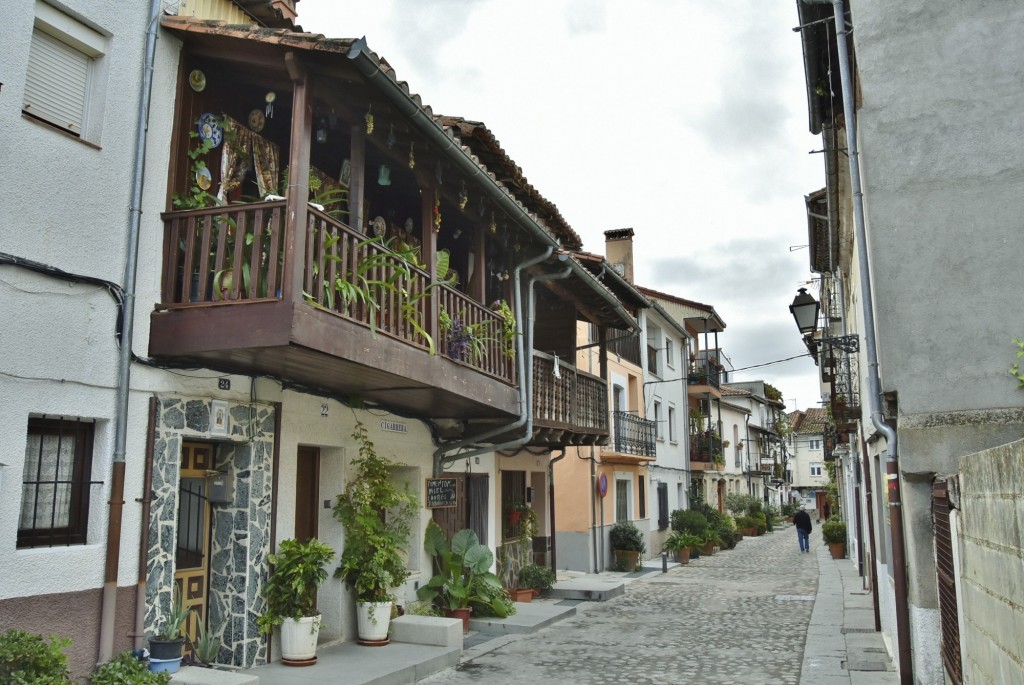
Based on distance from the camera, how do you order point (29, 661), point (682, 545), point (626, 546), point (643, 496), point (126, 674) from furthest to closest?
point (643, 496) < point (682, 545) < point (626, 546) < point (126, 674) < point (29, 661)

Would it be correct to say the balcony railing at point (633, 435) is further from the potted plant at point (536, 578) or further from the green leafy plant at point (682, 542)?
the potted plant at point (536, 578)

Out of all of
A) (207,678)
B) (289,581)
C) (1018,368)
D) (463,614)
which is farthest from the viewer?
(463,614)

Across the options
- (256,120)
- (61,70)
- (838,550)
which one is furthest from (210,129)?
(838,550)

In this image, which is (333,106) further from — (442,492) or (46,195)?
(442,492)

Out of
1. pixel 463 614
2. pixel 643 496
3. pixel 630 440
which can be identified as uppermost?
pixel 630 440

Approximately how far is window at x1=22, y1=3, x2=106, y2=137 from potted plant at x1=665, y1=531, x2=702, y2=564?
21.1m

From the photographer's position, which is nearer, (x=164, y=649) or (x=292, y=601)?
(x=164, y=649)

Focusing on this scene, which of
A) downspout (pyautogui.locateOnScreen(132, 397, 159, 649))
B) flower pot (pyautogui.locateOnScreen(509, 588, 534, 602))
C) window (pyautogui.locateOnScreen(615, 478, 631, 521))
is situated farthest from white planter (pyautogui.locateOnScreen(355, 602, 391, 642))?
window (pyautogui.locateOnScreen(615, 478, 631, 521))

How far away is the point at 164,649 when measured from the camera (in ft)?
22.4

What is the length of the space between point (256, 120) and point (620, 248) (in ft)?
64.5

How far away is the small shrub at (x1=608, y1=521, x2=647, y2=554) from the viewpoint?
21438mm

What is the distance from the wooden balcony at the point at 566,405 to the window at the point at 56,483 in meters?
6.64

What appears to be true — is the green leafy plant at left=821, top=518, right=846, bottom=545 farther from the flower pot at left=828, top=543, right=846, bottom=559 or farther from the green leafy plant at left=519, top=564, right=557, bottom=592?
the green leafy plant at left=519, top=564, right=557, bottom=592

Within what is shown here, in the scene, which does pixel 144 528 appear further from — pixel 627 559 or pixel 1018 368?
pixel 627 559
